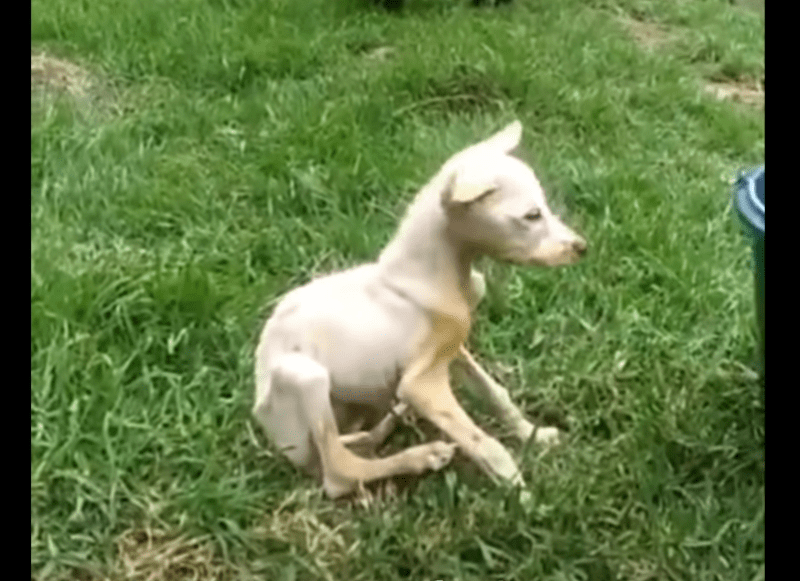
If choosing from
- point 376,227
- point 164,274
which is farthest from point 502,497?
point 376,227

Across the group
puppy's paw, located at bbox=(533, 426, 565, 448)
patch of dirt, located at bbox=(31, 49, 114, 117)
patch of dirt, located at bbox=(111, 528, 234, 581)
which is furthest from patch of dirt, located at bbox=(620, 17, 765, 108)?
patch of dirt, located at bbox=(111, 528, 234, 581)

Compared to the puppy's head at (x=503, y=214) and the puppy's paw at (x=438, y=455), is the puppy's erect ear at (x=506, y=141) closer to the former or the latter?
the puppy's head at (x=503, y=214)

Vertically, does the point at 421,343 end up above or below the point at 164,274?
above

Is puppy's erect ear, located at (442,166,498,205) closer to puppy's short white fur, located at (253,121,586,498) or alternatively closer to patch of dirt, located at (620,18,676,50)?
puppy's short white fur, located at (253,121,586,498)

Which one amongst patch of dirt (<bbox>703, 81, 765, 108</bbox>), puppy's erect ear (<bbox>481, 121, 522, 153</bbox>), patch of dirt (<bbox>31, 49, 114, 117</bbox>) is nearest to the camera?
puppy's erect ear (<bbox>481, 121, 522, 153</bbox>)

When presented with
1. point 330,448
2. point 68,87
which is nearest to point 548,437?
point 330,448

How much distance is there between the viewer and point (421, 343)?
199 centimetres

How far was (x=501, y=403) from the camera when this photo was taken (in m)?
2.18

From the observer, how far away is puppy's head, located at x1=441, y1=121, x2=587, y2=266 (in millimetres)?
1952

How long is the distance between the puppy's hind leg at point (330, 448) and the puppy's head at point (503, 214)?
26 centimetres

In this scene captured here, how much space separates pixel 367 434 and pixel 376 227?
915 mm

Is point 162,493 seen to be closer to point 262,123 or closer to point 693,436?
point 693,436

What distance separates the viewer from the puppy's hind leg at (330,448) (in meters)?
1.97

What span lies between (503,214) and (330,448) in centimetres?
37
